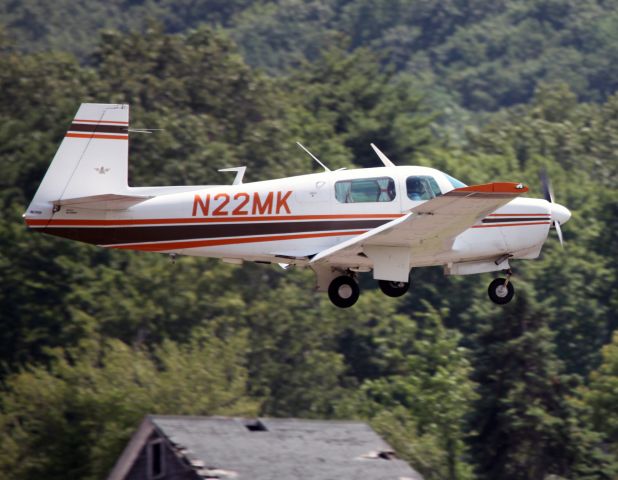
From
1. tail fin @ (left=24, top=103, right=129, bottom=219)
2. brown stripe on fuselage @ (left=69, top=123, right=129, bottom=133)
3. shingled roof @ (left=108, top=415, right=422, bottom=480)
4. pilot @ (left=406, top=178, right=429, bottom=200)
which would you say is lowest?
shingled roof @ (left=108, top=415, right=422, bottom=480)

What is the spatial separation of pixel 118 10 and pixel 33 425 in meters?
99.3

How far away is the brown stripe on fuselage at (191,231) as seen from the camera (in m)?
26.5

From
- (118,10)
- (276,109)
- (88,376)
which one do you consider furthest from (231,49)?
(118,10)

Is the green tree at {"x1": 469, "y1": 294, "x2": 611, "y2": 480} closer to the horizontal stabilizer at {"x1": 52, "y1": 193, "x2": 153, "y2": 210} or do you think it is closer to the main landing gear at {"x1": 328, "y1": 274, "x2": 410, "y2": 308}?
the main landing gear at {"x1": 328, "y1": 274, "x2": 410, "y2": 308}

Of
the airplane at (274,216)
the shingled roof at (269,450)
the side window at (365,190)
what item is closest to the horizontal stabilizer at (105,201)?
the airplane at (274,216)

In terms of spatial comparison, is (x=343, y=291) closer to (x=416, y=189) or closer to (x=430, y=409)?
(x=416, y=189)

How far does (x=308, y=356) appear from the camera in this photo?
51562mm

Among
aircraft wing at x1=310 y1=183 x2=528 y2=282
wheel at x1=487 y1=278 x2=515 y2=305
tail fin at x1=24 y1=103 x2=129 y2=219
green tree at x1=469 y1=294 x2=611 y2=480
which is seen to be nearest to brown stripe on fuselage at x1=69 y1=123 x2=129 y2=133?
tail fin at x1=24 y1=103 x2=129 y2=219

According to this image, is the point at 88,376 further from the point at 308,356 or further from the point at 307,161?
the point at 307,161

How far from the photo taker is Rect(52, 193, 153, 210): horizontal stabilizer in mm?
26281

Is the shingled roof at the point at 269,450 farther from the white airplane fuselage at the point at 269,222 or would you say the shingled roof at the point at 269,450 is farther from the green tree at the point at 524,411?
the green tree at the point at 524,411

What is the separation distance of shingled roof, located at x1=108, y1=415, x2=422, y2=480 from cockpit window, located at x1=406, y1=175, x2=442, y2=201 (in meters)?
7.14

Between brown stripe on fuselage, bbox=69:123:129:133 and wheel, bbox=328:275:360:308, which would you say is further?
wheel, bbox=328:275:360:308

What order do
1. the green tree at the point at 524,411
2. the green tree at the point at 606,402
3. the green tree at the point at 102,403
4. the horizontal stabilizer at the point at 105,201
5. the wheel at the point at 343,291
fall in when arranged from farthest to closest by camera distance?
the green tree at the point at 606,402
the green tree at the point at 524,411
the green tree at the point at 102,403
the wheel at the point at 343,291
the horizontal stabilizer at the point at 105,201
